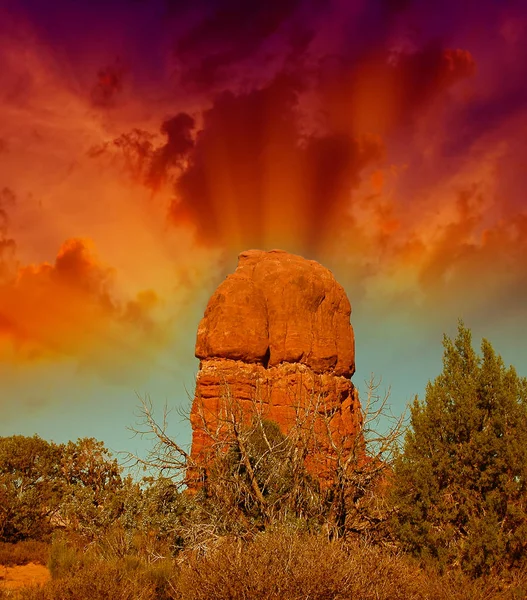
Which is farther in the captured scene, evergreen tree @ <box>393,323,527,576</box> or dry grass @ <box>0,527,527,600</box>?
evergreen tree @ <box>393,323,527,576</box>

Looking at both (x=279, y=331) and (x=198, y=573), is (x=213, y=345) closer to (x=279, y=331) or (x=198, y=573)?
(x=279, y=331)

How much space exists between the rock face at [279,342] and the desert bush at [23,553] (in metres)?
13.5

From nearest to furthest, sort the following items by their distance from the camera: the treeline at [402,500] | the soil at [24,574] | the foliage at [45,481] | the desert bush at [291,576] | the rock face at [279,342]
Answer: the desert bush at [291,576] → the treeline at [402,500] → the soil at [24,574] → the foliage at [45,481] → the rock face at [279,342]

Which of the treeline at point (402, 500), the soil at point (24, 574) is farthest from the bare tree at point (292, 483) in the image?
the soil at point (24, 574)

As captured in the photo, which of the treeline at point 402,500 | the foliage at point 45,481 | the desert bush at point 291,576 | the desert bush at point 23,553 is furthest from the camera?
Answer: the foliage at point 45,481

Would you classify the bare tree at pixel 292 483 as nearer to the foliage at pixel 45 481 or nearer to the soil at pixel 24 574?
the soil at pixel 24 574

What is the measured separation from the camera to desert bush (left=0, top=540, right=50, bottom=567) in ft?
72.7

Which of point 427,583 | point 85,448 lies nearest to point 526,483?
point 427,583

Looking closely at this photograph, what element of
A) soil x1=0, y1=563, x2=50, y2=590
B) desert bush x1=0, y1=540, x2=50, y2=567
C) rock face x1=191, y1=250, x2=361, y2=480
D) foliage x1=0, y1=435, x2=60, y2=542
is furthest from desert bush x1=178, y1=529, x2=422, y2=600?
rock face x1=191, y1=250, x2=361, y2=480

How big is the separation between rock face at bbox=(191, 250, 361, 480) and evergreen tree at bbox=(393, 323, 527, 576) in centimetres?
2213

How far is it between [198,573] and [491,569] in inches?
318

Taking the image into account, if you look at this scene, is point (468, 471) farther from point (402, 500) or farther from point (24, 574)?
point (24, 574)

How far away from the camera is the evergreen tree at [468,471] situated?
12.7 meters

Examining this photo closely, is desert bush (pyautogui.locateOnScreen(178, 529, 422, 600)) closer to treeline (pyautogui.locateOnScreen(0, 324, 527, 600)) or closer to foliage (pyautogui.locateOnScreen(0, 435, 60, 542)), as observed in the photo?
treeline (pyautogui.locateOnScreen(0, 324, 527, 600))
